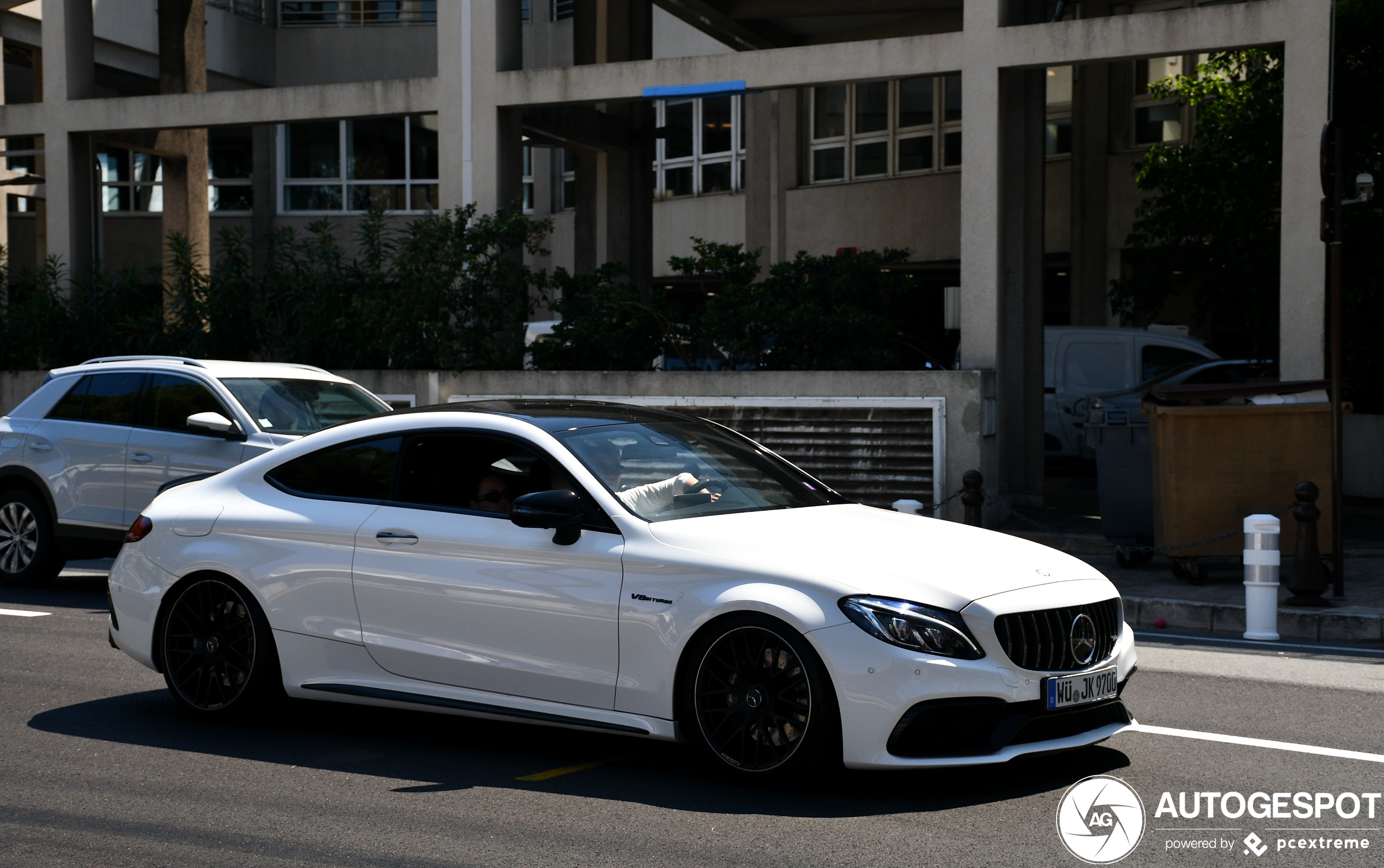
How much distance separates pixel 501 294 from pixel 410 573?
10.5 meters

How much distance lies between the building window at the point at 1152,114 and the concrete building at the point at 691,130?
0.16ft

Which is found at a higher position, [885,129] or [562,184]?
[885,129]

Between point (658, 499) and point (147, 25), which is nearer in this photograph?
point (658, 499)

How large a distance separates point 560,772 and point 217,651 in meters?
1.87

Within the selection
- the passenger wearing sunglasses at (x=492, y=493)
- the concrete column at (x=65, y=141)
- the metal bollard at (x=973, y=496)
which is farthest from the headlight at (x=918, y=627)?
the concrete column at (x=65, y=141)

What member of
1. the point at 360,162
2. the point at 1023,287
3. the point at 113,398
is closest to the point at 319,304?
the point at 113,398

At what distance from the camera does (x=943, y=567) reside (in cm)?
538

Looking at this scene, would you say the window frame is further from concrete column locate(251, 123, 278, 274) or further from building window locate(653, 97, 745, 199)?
building window locate(653, 97, 745, 199)

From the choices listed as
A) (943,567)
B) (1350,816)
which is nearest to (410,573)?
(943,567)

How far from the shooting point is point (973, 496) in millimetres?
12102

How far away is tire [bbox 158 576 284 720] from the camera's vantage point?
21.5 ft

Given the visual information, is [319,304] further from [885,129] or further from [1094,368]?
[885,129]

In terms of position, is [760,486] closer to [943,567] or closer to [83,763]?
[943,567]

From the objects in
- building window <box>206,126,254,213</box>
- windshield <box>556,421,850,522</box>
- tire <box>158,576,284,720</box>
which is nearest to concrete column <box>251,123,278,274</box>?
building window <box>206,126,254,213</box>
